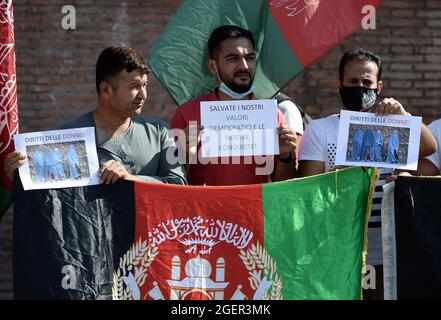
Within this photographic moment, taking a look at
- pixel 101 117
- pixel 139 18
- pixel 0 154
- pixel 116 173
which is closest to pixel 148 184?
pixel 116 173

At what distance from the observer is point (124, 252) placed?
16.8 feet

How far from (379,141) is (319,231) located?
1.91ft

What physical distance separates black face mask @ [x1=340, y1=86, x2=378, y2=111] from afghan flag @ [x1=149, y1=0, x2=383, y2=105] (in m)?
0.76

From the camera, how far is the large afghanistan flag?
5.10 meters

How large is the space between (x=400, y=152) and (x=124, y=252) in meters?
1.57

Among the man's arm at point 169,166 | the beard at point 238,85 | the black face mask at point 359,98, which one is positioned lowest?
the man's arm at point 169,166

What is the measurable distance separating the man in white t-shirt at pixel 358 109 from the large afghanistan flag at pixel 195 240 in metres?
0.19

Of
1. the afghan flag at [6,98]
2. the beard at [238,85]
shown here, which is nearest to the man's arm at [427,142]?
the beard at [238,85]

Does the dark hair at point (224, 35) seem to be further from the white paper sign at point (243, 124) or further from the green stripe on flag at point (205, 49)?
the white paper sign at point (243, 124)

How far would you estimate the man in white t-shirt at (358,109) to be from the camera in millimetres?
5332

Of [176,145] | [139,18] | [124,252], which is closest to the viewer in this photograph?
[124,252]

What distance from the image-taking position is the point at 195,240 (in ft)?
16.9

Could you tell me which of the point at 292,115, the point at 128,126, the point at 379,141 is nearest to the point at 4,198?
the point at 128,126

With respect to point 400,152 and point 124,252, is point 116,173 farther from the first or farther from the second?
point 400,152
